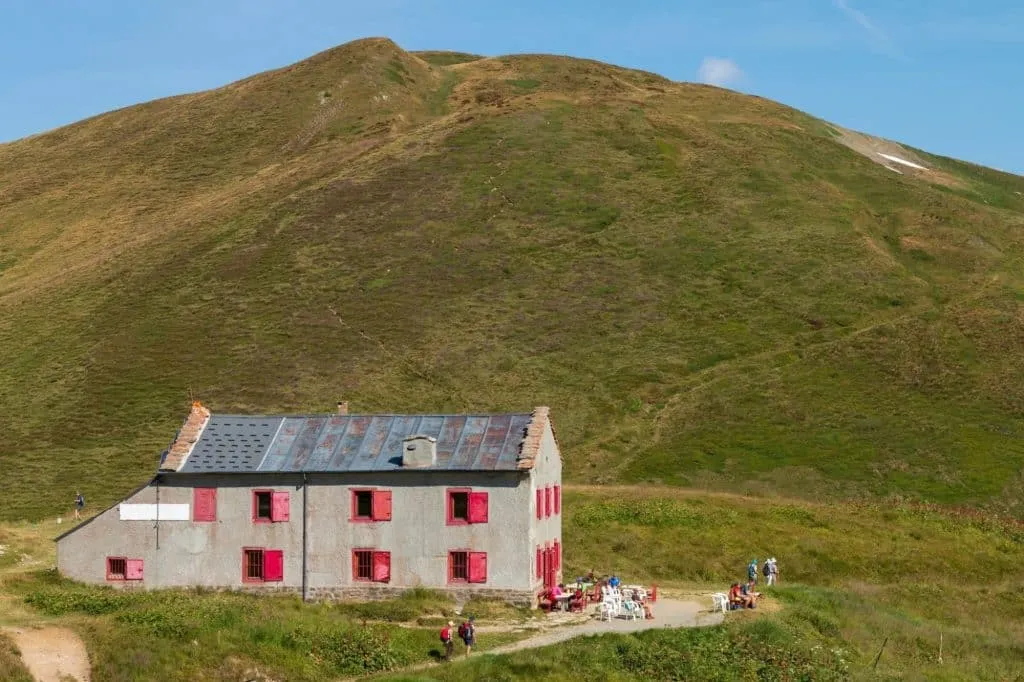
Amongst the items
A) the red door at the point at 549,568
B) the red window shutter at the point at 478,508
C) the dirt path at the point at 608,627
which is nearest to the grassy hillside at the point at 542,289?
the red door at the point at 549,568

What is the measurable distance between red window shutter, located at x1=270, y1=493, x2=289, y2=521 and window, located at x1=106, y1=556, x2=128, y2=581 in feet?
21.0

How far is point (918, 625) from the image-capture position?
172 ft

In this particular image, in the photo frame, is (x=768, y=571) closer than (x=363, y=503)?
No

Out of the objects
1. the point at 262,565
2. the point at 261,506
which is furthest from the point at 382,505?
the point at 262,565

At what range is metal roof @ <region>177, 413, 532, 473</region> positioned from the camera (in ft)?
179

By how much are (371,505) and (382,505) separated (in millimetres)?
482

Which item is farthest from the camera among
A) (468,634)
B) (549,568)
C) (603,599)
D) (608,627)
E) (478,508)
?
(549,568)

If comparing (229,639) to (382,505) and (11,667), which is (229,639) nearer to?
(11,667)

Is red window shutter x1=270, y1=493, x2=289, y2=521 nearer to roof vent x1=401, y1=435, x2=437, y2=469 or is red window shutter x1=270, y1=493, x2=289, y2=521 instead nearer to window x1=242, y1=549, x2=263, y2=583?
window x1=242, y1=549, x2=263, y2=583

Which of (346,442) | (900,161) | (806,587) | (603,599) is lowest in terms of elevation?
(806,587)

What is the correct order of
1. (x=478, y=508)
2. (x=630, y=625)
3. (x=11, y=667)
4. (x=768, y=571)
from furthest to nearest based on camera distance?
(x=768, y=571), (x=478, y=508), (x=630, y=625), (x=11, y=667)

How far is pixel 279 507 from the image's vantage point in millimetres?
54719

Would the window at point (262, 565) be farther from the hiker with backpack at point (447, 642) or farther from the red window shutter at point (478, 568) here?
the hiker with backpack at point (447, 642)

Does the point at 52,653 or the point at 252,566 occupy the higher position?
the point at 252,566
